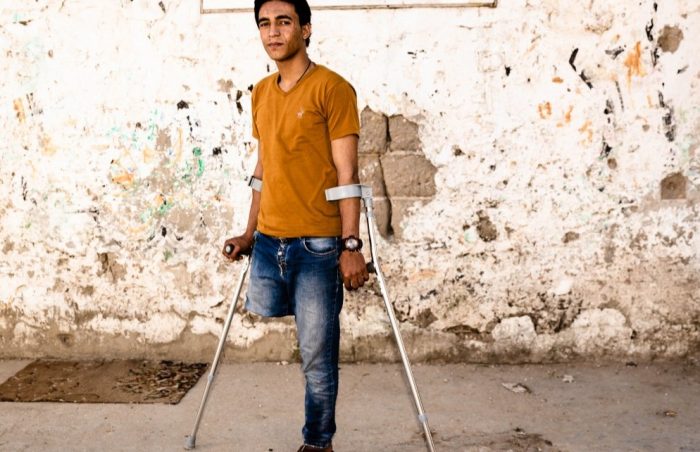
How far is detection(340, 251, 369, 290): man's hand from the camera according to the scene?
8.71ft

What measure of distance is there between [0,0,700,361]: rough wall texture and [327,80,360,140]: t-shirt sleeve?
147cm

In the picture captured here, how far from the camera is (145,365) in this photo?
4.34 metres

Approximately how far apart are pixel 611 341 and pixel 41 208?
3347 mm

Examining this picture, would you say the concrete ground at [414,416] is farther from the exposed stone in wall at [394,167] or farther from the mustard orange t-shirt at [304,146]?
the mustard orange t-shirt at [304,146]

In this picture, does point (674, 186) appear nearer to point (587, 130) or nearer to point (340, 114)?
point (587, 130)

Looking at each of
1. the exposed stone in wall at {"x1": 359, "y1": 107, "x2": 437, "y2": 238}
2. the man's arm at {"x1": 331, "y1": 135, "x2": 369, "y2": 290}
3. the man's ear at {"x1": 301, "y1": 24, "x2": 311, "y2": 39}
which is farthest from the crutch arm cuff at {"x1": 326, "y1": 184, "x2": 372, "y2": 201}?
the exposed stone in wall at {"x1": 359, "y1": 107, "x2": 437, "y2": 238}

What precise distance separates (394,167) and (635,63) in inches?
55.9

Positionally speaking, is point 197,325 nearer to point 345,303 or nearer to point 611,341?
point 345,303

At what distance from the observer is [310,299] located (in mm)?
2834

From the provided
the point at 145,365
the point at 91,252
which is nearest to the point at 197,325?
the point at 145,365

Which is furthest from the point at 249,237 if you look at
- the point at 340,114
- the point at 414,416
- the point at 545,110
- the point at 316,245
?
the point at 545,110

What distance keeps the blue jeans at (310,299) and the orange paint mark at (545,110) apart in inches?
71.7

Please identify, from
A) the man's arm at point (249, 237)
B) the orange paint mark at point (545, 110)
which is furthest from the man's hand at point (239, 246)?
the orange paint mark at point (545, 110)

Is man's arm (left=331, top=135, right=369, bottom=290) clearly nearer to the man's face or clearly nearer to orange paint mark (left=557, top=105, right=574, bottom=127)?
the man's face
